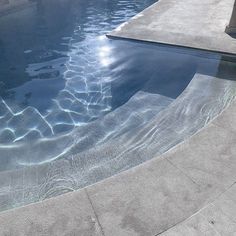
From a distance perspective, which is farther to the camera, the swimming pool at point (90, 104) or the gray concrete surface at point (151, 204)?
the swimming pool at point (90, 104)

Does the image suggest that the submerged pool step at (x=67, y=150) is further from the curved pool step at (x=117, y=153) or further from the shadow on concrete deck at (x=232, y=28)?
the shadow on concrete deck at (x=232, y=28)

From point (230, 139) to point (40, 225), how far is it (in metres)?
4.66

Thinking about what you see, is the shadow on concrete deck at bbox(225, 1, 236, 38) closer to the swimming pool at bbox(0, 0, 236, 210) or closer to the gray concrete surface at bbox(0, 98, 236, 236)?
the swimming pool at bbox(0, 0, 236, 210)

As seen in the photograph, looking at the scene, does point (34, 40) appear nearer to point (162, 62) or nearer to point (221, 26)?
point (162, 62)

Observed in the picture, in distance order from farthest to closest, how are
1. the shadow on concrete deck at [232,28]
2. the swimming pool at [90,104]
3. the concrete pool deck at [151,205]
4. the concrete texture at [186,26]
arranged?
1. the shadow on concrete deck at [232,28]
2. the concrete texture at [186,26]
3. the swimming pool at [90,104]
4. the concrete pool deck at [151,205]

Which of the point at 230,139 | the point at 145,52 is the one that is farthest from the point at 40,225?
the point at 145,52

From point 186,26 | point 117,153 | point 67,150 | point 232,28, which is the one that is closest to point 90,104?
point 67,150

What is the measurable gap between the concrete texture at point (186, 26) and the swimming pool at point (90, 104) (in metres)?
0.52

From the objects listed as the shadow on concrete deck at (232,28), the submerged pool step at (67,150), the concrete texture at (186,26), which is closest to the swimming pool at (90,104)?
the submerged pool step at (67,150)

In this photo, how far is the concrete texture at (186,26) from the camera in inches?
485

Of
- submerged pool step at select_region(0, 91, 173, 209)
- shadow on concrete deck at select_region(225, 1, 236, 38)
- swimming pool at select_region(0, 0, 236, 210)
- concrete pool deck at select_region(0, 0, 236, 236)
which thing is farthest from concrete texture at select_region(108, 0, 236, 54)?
concrete pool deck at select_region(0, 0, 236, 236)

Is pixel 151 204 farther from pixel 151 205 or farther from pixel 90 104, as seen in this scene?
pixel 90 104

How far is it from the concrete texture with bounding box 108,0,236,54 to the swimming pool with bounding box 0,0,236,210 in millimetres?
521

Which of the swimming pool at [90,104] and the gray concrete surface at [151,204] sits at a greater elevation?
the gray concrete surface at [151,204]
